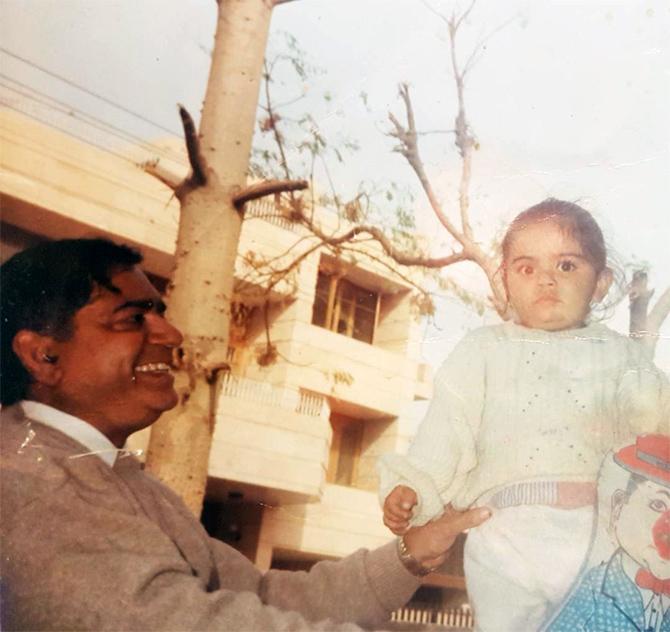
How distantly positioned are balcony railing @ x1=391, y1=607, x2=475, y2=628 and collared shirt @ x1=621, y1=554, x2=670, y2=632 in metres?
0.20

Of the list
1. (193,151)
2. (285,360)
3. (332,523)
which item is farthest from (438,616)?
(193,151)

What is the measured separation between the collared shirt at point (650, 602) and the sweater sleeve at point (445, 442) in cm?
22

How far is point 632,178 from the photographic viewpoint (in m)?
1.07

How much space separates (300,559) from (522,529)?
32cm

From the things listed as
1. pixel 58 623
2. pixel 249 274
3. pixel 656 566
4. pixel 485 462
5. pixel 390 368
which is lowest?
pixel 58 623

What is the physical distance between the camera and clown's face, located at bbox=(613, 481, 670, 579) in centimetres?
89

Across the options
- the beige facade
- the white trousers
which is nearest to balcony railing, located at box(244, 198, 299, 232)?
the beige facade


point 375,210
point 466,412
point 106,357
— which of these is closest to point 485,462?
point 466,412

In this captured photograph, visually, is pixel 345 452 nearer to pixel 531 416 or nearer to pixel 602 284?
pixel 531 416

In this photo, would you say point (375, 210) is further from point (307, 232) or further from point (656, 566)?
point (656, 566)

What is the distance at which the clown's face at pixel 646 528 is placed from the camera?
0.89 meters

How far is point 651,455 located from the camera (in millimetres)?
912

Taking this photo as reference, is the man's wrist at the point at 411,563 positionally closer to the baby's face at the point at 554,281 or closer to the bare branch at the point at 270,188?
the baby's face at the point at 554,281

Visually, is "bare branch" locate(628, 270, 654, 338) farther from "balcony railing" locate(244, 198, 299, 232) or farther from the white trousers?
"balcony railing" locate(244, 198, 299, 232)
